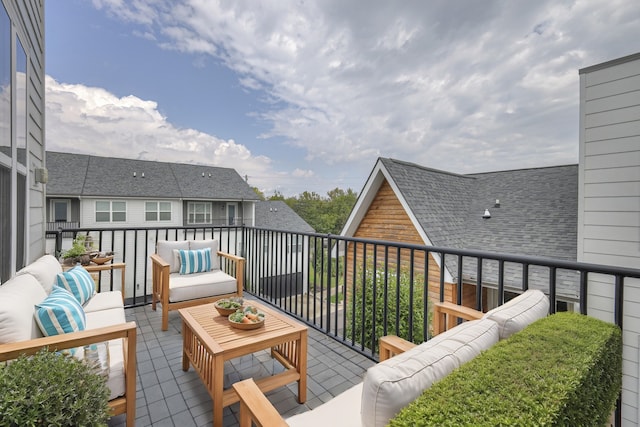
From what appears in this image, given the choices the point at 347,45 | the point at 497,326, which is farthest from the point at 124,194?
the point at 497,326

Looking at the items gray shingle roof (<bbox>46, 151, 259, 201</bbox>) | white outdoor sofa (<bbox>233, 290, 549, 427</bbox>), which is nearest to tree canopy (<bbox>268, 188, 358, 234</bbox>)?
gray shingle roof (<bbox>46, 151, 259, 201</bbox>)

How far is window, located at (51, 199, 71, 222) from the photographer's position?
41.8 ft

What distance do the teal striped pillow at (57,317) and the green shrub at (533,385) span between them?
1945 mm

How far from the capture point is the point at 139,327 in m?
3.27

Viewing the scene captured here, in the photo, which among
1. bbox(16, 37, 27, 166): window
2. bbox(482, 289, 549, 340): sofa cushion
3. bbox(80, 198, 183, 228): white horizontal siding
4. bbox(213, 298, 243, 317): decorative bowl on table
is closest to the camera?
bbox(482, 289, 549, 340): sofa cushion

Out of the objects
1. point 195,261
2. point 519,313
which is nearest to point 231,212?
point 195,261

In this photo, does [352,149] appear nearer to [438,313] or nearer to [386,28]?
Result: [386,28]

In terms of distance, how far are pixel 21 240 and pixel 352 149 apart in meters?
16.9

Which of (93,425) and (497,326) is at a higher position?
(497,326)

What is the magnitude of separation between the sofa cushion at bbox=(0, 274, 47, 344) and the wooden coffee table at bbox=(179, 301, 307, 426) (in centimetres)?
90

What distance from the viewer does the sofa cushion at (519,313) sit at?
1207mm

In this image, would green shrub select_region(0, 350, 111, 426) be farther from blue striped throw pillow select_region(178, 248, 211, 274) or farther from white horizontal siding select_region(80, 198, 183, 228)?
white horizontal siding select_region(80, 198, 183, 228)

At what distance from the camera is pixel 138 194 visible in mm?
13945

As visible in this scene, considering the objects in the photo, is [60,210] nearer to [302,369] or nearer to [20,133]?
[20,133]
